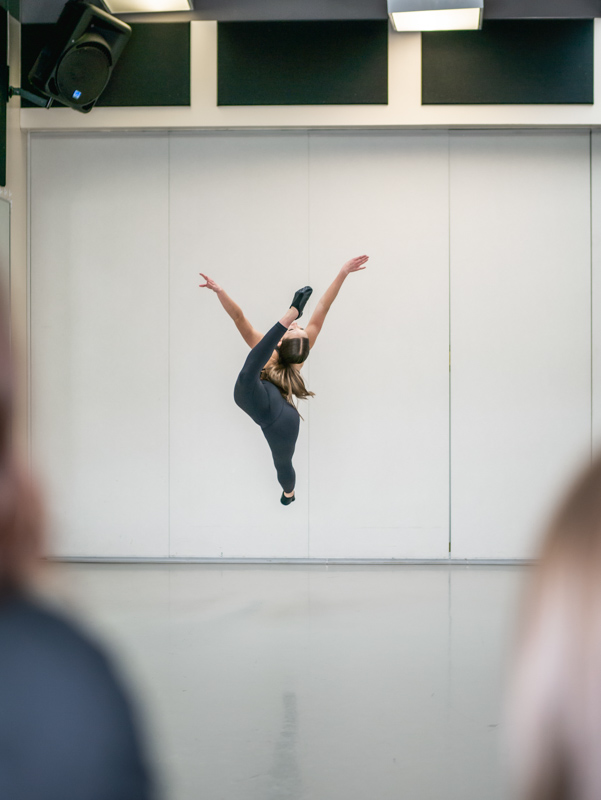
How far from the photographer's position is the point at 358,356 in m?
6.04

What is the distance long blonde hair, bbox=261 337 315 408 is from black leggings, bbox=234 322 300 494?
1.8 inches

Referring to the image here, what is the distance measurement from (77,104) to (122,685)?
565cm

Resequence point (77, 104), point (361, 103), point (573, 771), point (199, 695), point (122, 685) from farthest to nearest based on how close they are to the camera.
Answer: point (361, 103) < point (77, 104) < point (199, 695) < point (122, 685) < point (573, 771)

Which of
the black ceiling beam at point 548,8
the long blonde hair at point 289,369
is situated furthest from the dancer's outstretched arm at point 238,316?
the black ceiling beam at point 548,8

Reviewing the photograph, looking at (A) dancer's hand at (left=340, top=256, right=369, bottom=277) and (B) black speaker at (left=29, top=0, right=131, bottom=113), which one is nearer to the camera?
(A) dancer's hand at (left=340, top=256, right=369, bottom=277)

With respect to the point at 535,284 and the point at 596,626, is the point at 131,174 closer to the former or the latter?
the point at 535,284

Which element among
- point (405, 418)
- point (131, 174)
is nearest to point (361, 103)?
point (131, 174)

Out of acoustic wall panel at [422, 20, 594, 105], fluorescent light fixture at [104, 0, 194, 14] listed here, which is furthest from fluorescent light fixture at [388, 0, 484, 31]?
fluorescent light fixture at [104, 0, 194, 14]

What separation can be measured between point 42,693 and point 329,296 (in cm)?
434

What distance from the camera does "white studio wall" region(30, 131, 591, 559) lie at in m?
6.00

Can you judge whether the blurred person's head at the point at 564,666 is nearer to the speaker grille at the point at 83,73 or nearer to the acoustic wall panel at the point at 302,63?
the speaker grille at the point at 83,73

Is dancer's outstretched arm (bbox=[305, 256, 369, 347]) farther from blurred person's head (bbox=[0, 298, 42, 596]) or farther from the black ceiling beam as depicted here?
blurred person's head (bbox=[0, 298, 42, 596])

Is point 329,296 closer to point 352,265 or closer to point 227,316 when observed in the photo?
point 352,265

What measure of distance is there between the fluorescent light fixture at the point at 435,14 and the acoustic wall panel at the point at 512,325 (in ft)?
3.02
